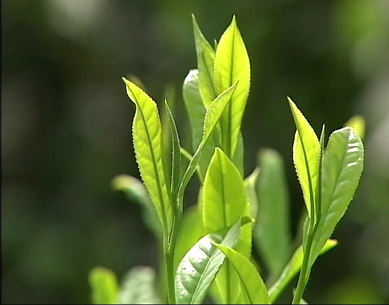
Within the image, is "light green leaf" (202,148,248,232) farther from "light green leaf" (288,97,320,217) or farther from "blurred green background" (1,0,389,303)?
"blurred green background" (1,0,389,303)

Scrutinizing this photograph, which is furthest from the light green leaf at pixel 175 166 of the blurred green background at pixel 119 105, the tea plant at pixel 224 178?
the blurred green background at pixel 119 105

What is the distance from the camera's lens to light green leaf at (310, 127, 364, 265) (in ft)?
1.31

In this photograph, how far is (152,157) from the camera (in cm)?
40

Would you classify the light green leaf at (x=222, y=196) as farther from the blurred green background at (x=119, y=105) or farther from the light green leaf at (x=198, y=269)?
the blurred green background at (x=119, y=105)

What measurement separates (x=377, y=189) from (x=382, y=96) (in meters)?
0.19

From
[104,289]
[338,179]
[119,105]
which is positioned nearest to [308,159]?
[338,179]

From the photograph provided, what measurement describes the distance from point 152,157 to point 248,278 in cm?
8

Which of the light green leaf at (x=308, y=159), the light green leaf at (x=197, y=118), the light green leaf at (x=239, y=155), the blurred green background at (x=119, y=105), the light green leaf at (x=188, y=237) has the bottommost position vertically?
the light green leaf at (x=188, y=237)

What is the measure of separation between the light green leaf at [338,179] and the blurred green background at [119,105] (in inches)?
53.3

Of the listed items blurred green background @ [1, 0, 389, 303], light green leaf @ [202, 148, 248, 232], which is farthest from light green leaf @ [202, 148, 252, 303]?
blurred green background @ [1, 0, 389, 303]

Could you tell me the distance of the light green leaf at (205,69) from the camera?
441 mm

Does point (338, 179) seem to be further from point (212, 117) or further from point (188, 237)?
point (188, 237)

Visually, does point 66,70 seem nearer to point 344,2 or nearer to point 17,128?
point 17,128

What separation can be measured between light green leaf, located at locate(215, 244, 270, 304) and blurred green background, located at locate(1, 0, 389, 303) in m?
1.35
